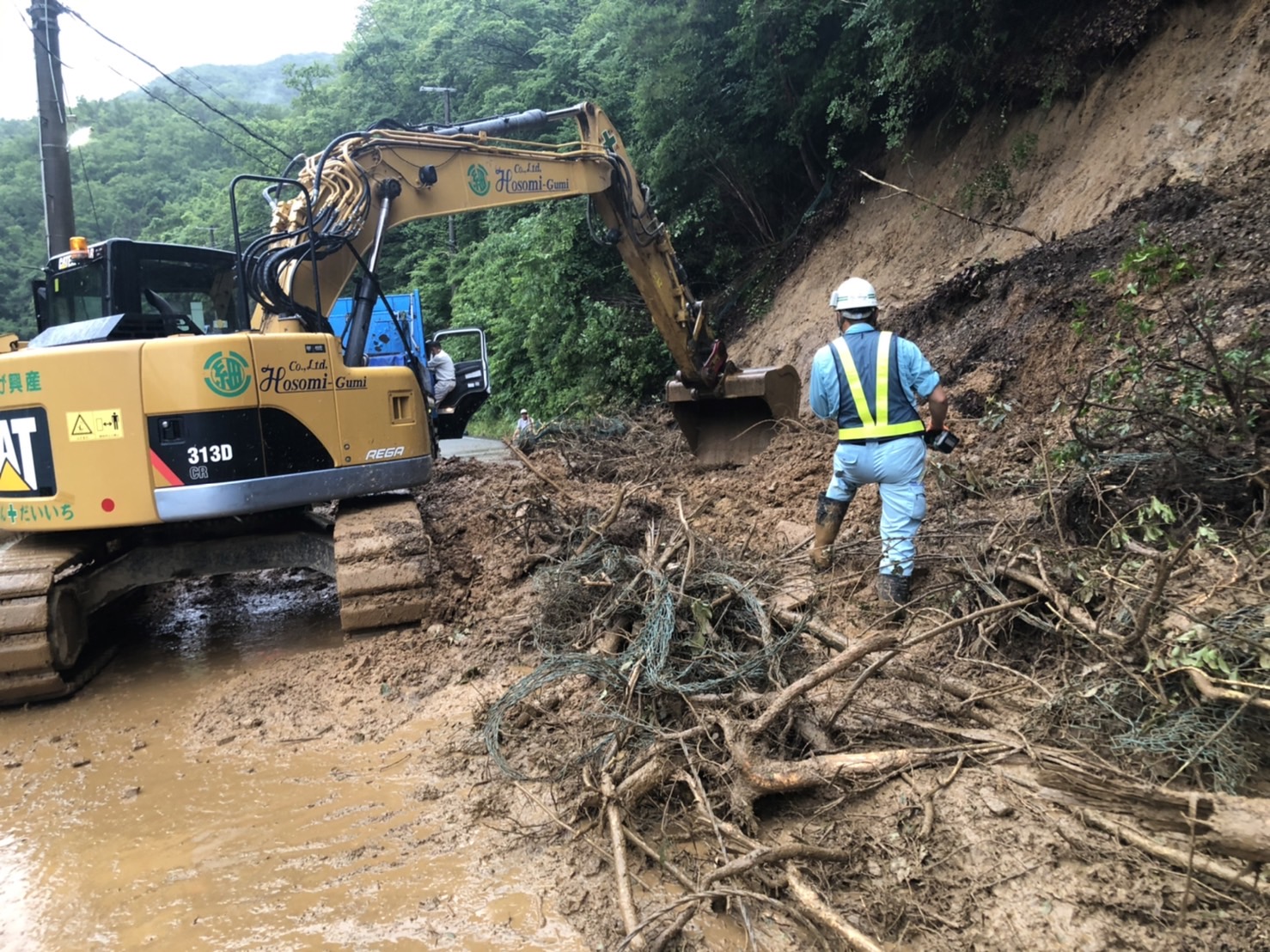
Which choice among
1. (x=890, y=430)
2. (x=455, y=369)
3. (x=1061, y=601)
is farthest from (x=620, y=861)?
(x=455, y=369)

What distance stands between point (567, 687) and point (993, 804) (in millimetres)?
1855

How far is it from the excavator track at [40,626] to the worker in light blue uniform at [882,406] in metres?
4.18

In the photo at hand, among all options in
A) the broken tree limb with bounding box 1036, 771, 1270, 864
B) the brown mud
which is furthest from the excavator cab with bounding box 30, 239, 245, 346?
the broken tree limb with bounding box 1036, 771, 1270, 864

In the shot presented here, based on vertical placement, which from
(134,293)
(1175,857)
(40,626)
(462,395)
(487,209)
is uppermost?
(487,209)

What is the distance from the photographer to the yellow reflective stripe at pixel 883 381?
13.9 ft

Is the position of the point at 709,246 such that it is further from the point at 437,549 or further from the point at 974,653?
the point at 974,653

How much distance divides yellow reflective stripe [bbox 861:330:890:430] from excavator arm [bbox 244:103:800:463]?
10.7 feet

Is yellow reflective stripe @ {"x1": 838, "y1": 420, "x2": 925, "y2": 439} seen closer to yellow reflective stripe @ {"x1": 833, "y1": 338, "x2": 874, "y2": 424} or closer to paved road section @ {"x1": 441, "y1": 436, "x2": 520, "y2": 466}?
yellow reflective stripe @ {"x1": 833, "y1": 338, "x2": 874, "y2": 424}

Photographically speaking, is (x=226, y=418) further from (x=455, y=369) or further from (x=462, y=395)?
(x=455, y=369)

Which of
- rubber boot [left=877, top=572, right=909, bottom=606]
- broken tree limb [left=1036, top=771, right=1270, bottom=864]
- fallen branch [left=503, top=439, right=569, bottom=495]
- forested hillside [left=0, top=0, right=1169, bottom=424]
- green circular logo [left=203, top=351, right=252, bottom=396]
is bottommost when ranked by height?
broken tree limb [left=1036, top=771, right=1270, bottom=864]

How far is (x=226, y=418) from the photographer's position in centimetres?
471

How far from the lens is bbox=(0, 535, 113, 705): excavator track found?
14.6 ft

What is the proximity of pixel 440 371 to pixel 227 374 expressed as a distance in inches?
253

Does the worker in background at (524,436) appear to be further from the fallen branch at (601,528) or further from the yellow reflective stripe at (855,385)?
the yellow reflective stripe at (855,385)
